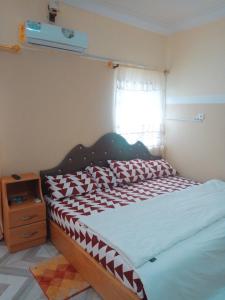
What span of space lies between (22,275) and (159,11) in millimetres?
3192

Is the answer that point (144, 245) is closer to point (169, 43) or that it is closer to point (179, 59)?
point (179, 59)

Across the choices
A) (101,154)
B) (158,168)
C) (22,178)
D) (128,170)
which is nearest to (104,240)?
(22,178)

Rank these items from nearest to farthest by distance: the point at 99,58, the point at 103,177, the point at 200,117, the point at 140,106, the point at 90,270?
the point at 90,270
the point at 103,177
the point at 99,58
the point at 200,117
the point at 140,106

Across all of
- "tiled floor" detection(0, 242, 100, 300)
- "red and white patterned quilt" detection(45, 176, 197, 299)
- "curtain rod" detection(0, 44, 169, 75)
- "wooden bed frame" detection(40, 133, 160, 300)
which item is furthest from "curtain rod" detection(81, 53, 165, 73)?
"tiled floor" detection(0, 242, 100, 300)

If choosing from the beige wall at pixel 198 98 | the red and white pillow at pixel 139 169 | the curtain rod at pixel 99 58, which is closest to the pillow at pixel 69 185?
the red and white pillow at pixel 139 169

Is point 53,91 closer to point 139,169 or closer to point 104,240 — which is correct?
point 139,169

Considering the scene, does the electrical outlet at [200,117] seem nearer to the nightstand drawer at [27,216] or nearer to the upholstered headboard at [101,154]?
the upholstered headboard at [101,154]

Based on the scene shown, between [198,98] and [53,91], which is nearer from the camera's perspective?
[53,91]

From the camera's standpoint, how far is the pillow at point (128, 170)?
3.12 meters

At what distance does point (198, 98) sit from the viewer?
3.43 m

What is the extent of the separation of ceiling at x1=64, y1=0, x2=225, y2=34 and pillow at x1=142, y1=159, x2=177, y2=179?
1.84 metres

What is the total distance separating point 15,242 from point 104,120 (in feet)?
5.66

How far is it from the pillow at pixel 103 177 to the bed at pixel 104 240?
102 millimetres

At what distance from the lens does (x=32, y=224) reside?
8.17 ft
